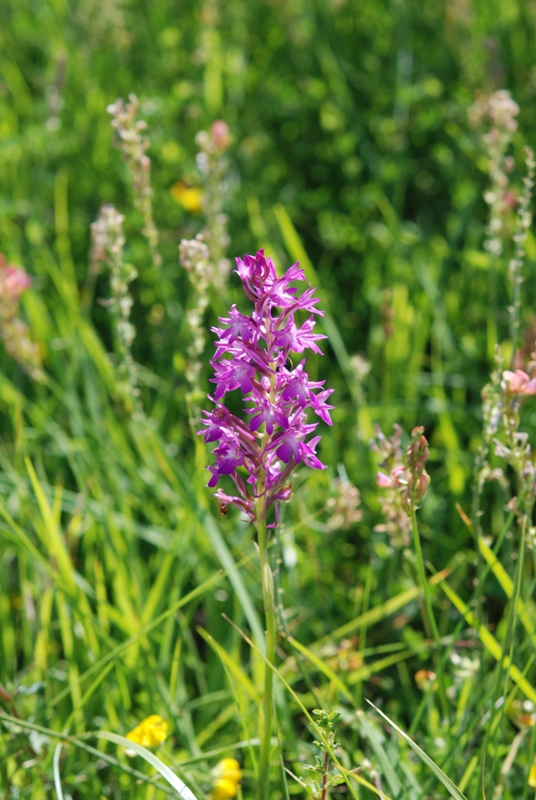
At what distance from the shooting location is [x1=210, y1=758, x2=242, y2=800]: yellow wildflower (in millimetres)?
1858

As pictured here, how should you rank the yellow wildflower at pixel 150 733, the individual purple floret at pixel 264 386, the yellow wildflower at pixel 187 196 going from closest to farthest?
1. the individual purple floret at pixel 264 386
2. the yellow wildflower at pixel 150 733
3. the yellow wildflower at pixel 187 196

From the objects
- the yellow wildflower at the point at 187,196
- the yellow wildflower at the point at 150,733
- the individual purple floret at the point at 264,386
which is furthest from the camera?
the yellow wildflower at the point at 187,196

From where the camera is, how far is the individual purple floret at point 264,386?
140cm

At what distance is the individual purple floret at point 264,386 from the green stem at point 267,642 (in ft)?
0.15

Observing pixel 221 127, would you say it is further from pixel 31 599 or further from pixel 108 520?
pixel 31 599

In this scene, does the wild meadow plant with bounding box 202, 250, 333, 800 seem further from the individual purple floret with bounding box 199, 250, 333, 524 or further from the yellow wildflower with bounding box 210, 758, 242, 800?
the yellow wildflower with bounding box 210, 758, 242, 800

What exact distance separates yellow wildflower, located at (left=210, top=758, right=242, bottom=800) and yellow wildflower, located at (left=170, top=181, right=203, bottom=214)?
8.40 ft

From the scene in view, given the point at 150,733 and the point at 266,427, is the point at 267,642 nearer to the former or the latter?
the point at 266,427

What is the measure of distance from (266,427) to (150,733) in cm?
86

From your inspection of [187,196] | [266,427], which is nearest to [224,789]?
[266,427]

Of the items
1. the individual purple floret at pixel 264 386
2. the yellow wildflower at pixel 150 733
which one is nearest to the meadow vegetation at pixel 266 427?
the yellow wildflower at pixel 150 733

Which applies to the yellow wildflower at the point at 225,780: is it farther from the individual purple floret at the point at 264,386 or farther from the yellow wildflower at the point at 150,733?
the individual purple floret at the point at 264,386

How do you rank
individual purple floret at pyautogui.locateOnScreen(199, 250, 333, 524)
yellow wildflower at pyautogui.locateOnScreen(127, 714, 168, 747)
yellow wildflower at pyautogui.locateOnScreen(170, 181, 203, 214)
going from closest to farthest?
individual purple floret at pyautogui.locateOnScreen(199, 250, 333, 524) < yellow wildflower at pyautogui.locateOnScreen(127, 714, 168, 747) < yellow wildflower at pyautogui.locateOnScreen(170, 181, 203, 214)

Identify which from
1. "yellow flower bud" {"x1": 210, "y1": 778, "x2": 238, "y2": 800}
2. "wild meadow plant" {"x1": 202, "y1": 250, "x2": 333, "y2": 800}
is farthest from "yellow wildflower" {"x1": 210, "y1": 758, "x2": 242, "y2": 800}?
"wild meadow plant" {"x1": 202, "y1": 250, "x2": 333, "y2": 800}
